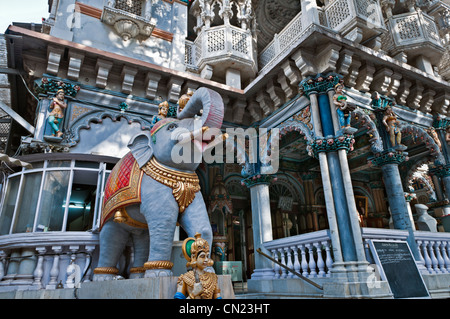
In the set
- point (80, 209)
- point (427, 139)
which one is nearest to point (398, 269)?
point (427, 139)

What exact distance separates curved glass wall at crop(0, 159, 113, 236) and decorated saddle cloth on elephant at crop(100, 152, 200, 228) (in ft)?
6.34

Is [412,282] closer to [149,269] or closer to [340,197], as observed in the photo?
[340,197]

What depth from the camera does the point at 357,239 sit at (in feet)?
16.7

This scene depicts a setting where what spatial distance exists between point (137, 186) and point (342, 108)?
458 cm

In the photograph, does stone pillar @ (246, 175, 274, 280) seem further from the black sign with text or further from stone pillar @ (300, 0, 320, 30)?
stone pillar @ (300, 0, 320, 30)

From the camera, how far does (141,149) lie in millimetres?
3170

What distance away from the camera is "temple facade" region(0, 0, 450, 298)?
490 cm

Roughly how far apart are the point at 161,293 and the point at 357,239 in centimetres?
407

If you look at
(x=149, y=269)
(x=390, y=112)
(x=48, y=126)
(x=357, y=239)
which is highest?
(x=390, y=112)

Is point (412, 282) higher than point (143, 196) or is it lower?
lower

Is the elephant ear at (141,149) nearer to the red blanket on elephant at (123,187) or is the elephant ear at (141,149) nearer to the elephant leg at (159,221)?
the red blanket on elephant at (123,187)

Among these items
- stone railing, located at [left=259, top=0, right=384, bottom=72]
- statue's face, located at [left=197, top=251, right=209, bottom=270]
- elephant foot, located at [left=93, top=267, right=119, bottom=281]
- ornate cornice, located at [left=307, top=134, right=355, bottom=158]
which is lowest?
elephant foot, located at [left=93, top=267, right=119, bottom=281]

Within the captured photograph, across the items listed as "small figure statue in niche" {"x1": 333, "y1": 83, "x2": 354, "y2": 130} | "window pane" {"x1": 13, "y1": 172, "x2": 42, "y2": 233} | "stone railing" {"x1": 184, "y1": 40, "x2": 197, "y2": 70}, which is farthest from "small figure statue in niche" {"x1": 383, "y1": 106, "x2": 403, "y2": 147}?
"window pane" {"x1": 13, "y1": 172, "x2": 42, "y2": 233}
